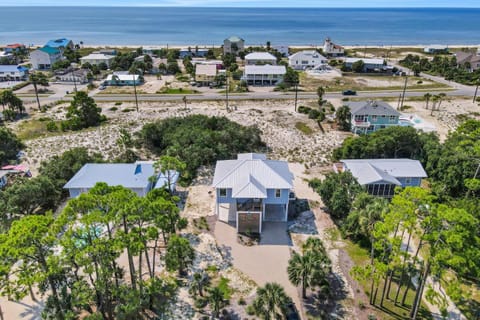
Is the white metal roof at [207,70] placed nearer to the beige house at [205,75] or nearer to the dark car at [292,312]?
the beige house at [205,75]

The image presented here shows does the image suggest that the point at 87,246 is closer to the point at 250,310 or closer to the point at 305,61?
the point at 250,310

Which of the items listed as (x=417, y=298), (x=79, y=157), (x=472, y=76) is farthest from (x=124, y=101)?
(x=472, y=76)

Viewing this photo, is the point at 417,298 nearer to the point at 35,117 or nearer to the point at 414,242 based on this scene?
the point at 414,242

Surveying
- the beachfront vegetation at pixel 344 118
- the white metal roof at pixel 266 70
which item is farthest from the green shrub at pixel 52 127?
the white metal roof at pixel 266 70

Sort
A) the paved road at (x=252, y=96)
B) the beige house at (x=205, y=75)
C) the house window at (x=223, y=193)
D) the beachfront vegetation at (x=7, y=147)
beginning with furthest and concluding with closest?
the beige house at (x=205, y=75)
the paved road at (x=252, y=96)
the beachfront vegetation at (x=7, y=147)
the house window at (x=223, y=193)

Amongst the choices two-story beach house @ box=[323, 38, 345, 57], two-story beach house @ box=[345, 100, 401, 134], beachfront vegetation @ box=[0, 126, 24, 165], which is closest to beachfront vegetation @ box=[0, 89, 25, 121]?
beachfront vegetation @ box=[0, 126, 24, 165]

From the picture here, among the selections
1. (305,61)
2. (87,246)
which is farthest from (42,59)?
(87,246)

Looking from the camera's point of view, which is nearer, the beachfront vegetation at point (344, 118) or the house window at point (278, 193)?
the house window at point (278, 193)

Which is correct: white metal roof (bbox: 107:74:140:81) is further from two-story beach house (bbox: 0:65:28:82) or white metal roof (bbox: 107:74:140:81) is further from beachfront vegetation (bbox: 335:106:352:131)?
beachfront vegetation (bbox: 335:106:352:131)
